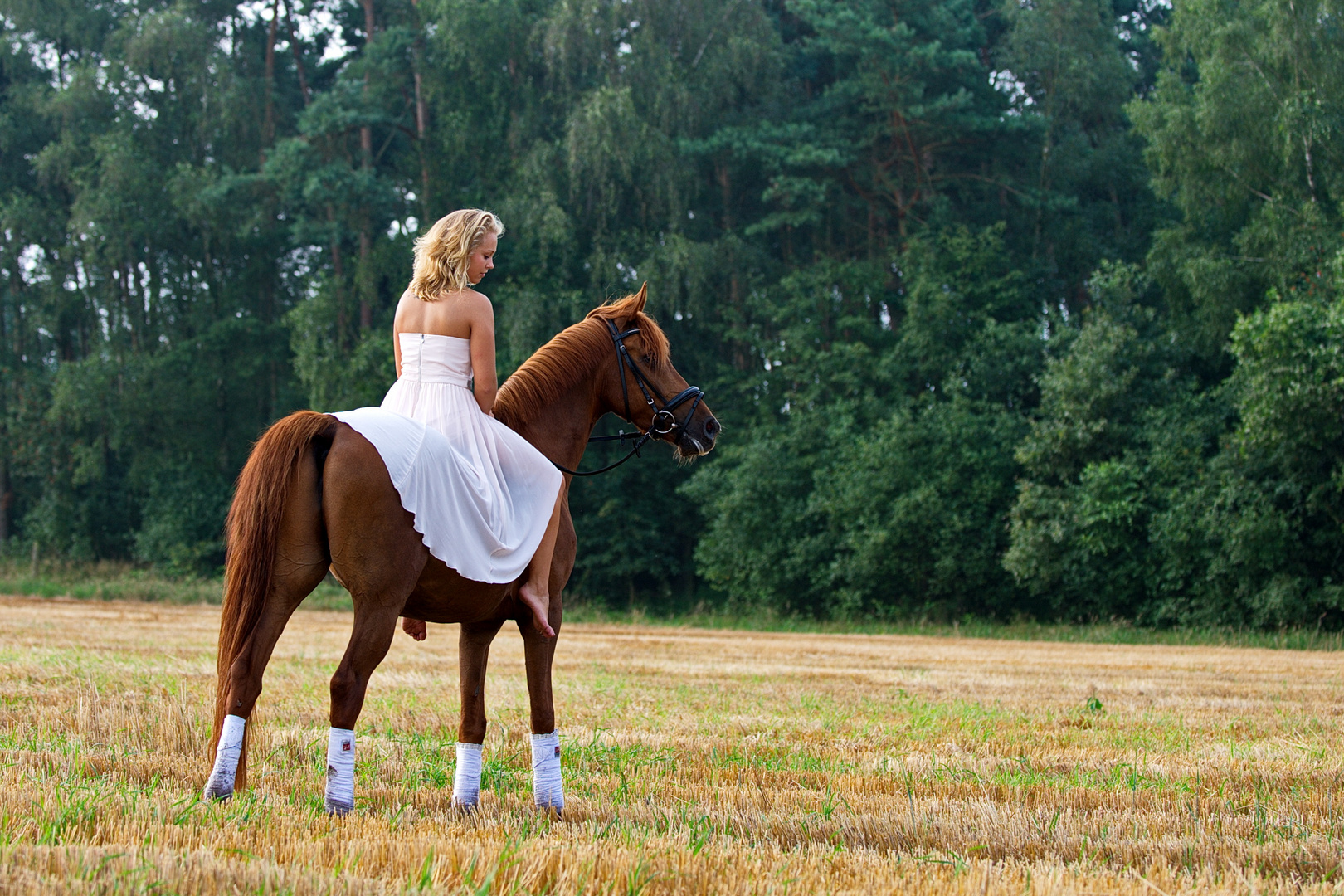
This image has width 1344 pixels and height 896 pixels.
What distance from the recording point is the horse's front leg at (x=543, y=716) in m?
5.04

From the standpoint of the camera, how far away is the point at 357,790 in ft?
17.1

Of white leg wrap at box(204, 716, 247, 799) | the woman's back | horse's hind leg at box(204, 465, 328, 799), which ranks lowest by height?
white leg wrap at box(204, 716, 247, 799)

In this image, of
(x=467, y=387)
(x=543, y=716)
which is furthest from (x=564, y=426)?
(x=543, y=716)

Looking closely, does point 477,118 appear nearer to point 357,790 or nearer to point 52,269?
point 52,269

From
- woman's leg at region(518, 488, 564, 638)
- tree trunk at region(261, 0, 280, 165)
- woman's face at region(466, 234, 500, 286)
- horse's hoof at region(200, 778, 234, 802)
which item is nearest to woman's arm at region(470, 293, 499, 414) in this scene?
woman's face at region(466, 234, 500, 286)

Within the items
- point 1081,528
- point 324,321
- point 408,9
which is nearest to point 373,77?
point 408,9

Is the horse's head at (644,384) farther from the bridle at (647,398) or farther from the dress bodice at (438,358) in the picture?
the dress bodice at (438,358)

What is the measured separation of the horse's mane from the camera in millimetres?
5699

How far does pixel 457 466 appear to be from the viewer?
500 cm

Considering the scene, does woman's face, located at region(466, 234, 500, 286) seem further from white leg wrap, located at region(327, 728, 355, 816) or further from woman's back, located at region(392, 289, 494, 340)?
white leg wrap, located at region(327, 728, 355, 816)

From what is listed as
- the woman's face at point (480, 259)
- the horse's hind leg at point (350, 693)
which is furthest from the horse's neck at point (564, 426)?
the horse's hind leg at point (350, 693)

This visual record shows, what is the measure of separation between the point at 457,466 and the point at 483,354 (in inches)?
23.0

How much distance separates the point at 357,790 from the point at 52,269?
131 feet

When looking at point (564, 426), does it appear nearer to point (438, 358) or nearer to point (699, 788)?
point (438, 358)
